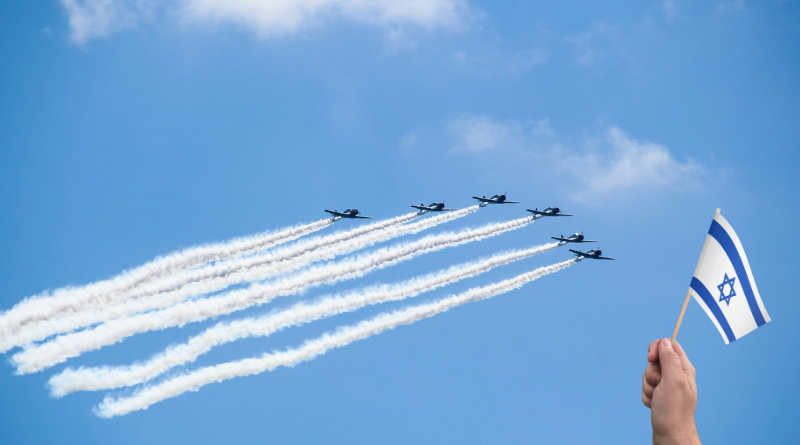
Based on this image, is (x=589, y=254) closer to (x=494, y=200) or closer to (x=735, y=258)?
(x=494, y=200)

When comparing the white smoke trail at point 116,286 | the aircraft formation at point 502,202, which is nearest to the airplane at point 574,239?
the aircraft formation at point 502,202

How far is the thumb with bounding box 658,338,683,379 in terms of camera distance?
713 centimetres

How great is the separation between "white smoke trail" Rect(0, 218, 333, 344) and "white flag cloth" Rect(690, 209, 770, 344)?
7545 centimetres

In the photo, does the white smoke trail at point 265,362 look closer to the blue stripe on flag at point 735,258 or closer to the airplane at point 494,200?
the airplane at point 494,200

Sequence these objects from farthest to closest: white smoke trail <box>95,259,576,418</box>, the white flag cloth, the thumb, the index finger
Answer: white smoke trail <box>95,259,576,418</box> < the white flag cloth < the index finger < the thumb

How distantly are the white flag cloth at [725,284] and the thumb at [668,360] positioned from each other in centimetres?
358

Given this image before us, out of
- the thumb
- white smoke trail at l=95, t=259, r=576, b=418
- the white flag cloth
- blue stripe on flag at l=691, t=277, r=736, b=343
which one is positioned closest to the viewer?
the thumb

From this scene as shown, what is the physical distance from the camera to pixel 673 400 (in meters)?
7.10

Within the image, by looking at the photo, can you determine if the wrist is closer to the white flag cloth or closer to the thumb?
the thumb

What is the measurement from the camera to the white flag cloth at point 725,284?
10484 mm

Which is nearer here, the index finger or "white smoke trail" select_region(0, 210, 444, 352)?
the index finger

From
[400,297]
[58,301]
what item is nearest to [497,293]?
[400,297]

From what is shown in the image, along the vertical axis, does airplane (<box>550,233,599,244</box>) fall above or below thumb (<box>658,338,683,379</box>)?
above

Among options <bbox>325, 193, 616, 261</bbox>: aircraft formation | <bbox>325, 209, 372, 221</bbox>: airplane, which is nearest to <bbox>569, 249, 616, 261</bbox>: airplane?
<bbox>325, 193, 616, 261</bbox>: aircraft formation
